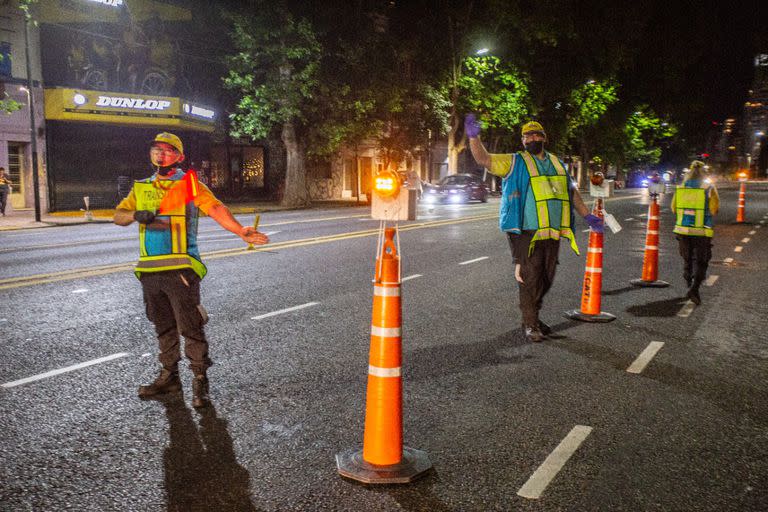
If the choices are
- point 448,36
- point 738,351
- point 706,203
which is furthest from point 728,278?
point 448,36

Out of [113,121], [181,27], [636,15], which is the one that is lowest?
[113,121]

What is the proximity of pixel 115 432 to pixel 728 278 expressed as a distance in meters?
10.2

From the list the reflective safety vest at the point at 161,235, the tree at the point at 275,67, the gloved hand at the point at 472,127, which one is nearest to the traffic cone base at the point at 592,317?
the gloved hand at the point at 472,127

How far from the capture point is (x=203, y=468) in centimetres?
392

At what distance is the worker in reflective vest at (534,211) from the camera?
22.4 ft

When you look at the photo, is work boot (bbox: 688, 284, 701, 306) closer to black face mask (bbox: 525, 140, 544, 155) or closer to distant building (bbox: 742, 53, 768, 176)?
black face mask (bbox: 525, 140, 544, 155)

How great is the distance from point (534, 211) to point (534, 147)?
644mm

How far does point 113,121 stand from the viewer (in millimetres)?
29188

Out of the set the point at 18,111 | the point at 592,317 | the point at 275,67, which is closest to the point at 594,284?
the point at 592,317

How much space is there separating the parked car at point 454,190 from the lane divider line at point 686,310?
2734 centimetres

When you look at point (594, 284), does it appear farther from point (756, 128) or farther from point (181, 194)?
point (756, 128)

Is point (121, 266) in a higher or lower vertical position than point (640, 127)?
lower

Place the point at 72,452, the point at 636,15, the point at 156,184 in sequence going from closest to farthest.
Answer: the point at 72,452 < the point at 156,184 < the point at 636,15

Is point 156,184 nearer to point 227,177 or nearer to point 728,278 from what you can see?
point 728,278
